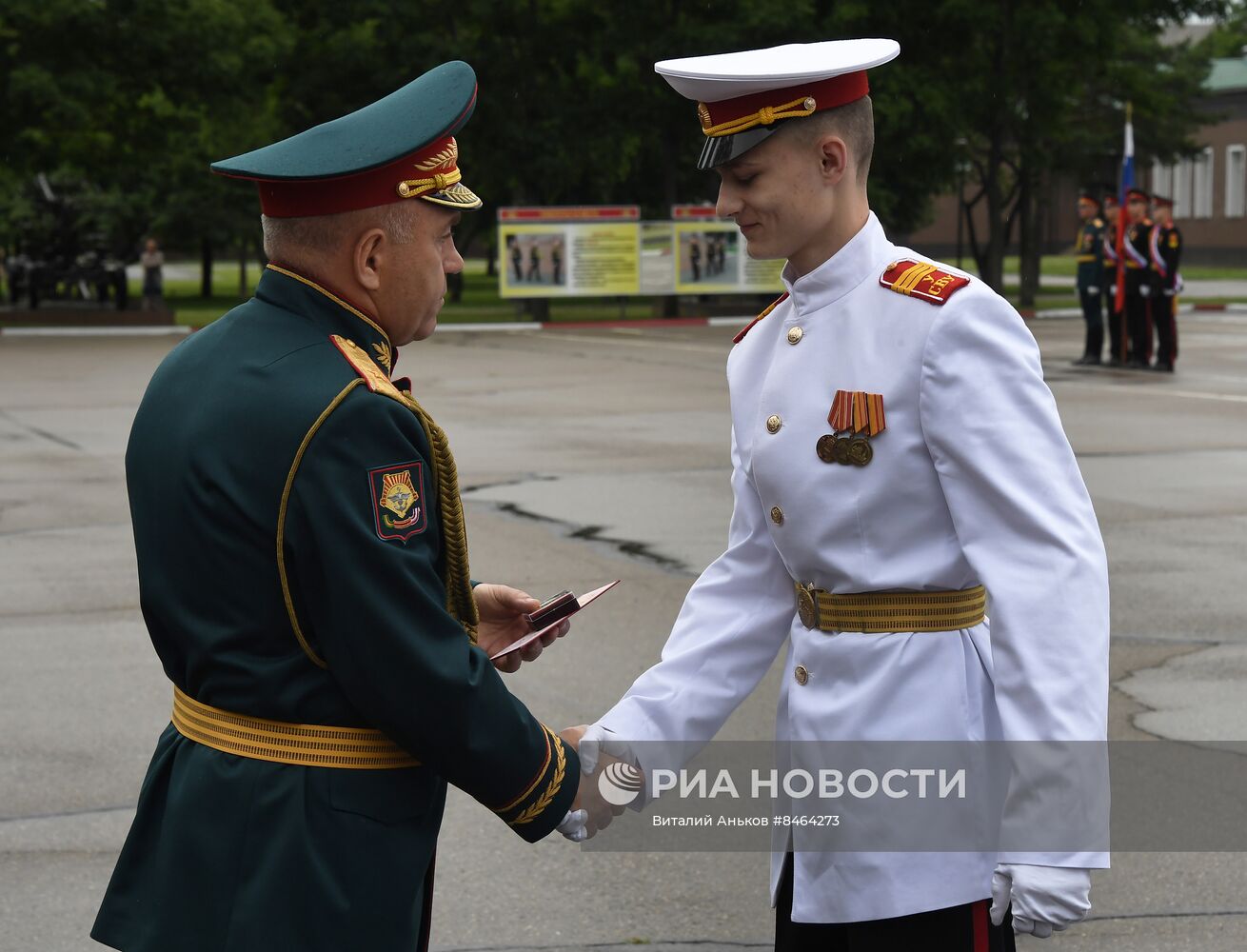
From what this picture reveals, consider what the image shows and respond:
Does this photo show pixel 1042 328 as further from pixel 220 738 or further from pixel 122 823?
pixel 220 738

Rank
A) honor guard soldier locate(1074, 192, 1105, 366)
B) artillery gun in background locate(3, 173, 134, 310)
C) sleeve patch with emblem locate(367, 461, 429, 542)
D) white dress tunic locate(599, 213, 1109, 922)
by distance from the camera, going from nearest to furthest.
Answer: sleeve patch with emblem locate(367, 461, 429, 542)
white dress tunic locate(599, 213, 1109, 922)
honor guard soldier locate(1074, 192, 1105, 366)
artillery gun in background locate(3, 173, 134, 310)

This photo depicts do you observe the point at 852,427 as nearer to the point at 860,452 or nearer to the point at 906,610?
the point at 860,452

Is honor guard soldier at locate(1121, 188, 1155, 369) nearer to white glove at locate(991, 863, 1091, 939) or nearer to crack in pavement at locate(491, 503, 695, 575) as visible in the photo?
crack in pavement at locate(491, 503, 695, 575)

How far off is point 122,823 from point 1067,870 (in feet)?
11.5

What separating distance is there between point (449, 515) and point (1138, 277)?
2102 cm

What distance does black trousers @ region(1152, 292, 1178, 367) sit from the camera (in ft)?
71.6

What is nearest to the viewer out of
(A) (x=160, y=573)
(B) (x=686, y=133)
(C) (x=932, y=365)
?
(A) (x=160, y=573)

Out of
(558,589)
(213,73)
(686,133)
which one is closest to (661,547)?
(558,589)

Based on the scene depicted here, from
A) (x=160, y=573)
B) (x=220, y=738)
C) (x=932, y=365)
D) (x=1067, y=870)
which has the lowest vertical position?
(x=1067, y=870)

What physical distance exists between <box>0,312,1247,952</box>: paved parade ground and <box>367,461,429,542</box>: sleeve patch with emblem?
19cm

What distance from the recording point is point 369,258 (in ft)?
8.26

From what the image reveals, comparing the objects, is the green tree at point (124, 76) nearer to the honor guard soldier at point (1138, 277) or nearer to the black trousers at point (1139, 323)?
the honor guard soldier at point (1138, 277)

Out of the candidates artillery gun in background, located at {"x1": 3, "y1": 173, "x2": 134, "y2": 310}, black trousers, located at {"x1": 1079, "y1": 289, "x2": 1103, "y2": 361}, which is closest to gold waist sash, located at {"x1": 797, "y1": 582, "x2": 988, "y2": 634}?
black trousers, located at {"x1": 1079, "y1": 289, "x2": 1103, "y2": 361}

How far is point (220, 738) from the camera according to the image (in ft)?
8.12
